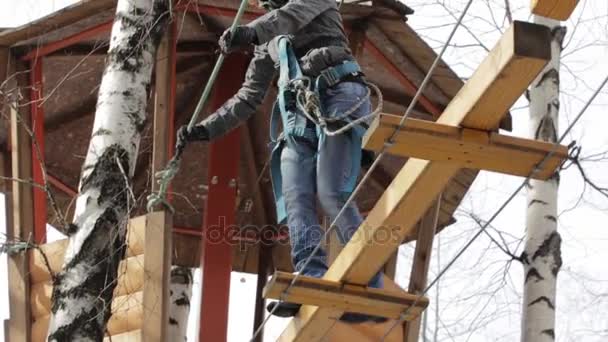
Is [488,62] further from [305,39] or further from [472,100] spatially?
[305,39]

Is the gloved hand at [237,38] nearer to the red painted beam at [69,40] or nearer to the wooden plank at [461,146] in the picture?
the wooden plank at [461,146]

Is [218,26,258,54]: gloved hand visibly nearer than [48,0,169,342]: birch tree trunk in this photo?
Yes

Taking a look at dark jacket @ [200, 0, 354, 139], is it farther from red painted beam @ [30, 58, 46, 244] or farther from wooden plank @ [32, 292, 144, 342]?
red painted beam @ [30, 58, 46, 244]

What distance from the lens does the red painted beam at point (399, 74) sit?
950cm

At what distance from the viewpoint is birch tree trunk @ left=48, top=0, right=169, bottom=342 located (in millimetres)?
7066

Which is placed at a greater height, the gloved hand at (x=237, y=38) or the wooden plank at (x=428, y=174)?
the gloved hand at (x=237, y=38)

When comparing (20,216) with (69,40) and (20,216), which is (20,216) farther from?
(69,40)

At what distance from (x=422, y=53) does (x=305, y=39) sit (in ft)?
7.45

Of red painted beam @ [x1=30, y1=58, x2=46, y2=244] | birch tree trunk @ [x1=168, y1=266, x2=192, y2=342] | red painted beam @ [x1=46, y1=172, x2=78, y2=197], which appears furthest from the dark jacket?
birch tree trunk @ [x1=168, y1=266, x2=192, y2=342]

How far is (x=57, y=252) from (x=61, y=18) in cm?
150

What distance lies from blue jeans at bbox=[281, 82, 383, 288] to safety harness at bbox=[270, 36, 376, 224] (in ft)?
0.08

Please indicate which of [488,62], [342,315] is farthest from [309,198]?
[488,62]

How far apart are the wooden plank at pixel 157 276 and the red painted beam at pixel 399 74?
2.06 metres

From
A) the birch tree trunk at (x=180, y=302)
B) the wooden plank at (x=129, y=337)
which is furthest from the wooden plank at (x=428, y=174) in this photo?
the birch tree trunk at (x=180, y=302)
